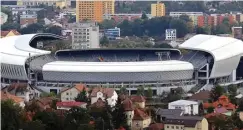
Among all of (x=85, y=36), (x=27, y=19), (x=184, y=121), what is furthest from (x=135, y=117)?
(x=27, y=19)

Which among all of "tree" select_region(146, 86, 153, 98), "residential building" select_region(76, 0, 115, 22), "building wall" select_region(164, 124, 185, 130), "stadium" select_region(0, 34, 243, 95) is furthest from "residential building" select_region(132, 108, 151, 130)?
"residential building" select_region(76, 0, 115, 22)

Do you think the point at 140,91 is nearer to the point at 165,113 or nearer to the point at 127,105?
the point at 165,113

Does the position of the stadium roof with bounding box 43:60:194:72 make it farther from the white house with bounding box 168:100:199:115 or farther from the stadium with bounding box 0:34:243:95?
the white house with bounding box 168:100:199:115

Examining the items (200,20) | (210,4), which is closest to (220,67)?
(200,20)

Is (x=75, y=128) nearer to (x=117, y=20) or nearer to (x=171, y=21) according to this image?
(x=171, y=21)

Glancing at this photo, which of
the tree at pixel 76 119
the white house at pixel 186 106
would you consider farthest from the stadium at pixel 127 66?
the tree at pixel 76 119
